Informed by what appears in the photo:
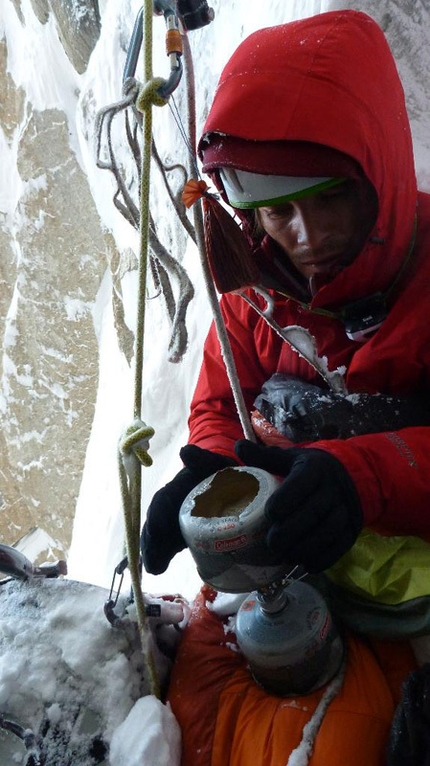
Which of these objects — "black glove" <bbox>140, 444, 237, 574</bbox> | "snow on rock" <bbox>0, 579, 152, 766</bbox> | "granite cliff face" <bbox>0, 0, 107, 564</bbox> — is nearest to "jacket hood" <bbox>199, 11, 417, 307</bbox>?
"black glove" <bbox>140, 444, 237, 574</bbox>

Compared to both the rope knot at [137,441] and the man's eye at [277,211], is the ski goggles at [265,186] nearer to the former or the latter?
the man's eye at [277,211]

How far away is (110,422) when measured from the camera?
3.99 meters

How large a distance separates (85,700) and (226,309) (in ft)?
2.13

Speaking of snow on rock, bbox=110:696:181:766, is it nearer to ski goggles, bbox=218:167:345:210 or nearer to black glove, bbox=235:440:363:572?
black glove, bbox=235:440:363:572

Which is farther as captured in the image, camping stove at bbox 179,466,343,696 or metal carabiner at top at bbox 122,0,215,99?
metal carabiner at top at bbox 122,0,215,99

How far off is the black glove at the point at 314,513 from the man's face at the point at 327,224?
0.29 meters

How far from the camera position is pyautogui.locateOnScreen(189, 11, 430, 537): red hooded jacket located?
681 mm

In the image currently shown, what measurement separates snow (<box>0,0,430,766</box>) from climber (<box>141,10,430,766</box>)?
0.07m

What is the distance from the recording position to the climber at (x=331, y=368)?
0.63 meters

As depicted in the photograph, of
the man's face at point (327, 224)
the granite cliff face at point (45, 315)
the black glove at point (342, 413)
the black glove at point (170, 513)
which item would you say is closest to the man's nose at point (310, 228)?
the man's face at point (327, 224)

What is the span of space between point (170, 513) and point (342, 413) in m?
0.27

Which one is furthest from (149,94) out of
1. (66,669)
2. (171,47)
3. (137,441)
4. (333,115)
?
(66,669)

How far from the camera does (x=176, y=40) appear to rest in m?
0.74

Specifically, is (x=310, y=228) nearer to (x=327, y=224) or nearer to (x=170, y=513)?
(x=327, y=224)
